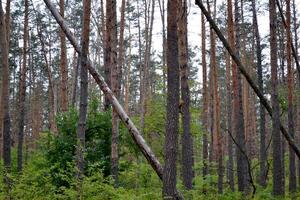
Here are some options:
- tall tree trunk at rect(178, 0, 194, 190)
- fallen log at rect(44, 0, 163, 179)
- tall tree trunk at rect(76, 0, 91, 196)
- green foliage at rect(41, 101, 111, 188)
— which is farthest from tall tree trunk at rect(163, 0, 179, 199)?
tall tree trunk at rect(178, 0, 194, 190)

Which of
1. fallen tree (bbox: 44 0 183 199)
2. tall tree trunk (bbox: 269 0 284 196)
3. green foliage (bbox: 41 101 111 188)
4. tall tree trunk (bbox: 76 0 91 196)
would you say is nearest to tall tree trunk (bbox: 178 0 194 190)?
green foliage (bbox: 41 101 111 188)

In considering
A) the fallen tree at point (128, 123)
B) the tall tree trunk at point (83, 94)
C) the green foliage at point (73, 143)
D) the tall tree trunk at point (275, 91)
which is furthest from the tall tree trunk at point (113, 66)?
the tall tree trunk at point (275, 91)

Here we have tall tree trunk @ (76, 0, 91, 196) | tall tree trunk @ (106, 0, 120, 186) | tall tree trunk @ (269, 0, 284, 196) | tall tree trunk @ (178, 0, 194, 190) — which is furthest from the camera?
tall tree trunk @ (269, 0, 284, 196)

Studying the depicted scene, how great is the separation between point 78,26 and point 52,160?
2571 cm

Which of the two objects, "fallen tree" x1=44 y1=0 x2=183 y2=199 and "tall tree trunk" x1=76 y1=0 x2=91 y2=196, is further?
"tall tree trunk" x1=76 y1=0 x2=91 y2=196

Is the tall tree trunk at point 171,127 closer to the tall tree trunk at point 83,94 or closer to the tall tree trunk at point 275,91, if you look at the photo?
the tall tree trunk at point 83,94

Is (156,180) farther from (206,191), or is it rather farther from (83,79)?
(83,79)

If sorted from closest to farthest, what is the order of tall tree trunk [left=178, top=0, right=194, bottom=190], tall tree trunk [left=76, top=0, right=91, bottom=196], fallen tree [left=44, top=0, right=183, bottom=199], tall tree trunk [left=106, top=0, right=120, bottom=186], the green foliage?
1. fallen tree [left=44, top=0, right=183, bottom=199]
2. tall tree trunk [left=76, top=0, right=91, bottom=196]
3. tall tree trunk [left=106, top=0, right=120, bottom=186]
4. the green foliage
5. tall tree trunk [left=178, top=0, right=194, bottom=190]

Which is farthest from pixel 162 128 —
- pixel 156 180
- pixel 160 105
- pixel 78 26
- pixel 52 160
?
pixel 78 26

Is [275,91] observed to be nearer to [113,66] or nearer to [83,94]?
[113,66]

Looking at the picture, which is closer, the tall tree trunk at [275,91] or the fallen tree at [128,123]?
the fallen tree at [128,123]

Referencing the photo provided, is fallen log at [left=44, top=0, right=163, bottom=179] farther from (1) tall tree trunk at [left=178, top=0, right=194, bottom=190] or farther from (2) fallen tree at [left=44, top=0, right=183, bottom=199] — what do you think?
(1) tall tree trunk at [left=178, top=0, right=194, bottom=190]

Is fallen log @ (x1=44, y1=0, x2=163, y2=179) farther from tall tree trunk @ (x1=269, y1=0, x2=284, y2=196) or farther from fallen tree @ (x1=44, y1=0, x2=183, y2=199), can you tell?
tall tree trunk @ (x1=269, y1=0, x2=284, y2=196)

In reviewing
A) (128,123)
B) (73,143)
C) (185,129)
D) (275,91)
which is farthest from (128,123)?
(275,91)
